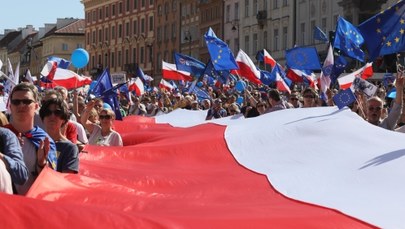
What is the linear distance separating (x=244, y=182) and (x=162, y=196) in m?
1.05

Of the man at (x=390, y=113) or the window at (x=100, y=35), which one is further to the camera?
the window at (x=100, y=35)

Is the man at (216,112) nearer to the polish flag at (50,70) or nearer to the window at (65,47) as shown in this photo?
the polish flag at (50,70)

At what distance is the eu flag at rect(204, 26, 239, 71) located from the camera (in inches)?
850

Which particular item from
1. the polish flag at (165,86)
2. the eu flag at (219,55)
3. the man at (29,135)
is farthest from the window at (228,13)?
the man at (29,135)

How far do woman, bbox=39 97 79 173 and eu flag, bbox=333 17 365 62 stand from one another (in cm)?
937

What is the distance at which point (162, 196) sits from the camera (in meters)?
7.38

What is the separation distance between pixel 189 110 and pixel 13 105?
555 inches

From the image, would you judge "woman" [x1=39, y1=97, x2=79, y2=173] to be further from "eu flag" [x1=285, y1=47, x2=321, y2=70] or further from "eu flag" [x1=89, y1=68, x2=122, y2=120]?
"eu flag" [x1=285, y1=47, x2=321, y2=70]

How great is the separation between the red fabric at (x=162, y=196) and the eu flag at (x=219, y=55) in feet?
33.2

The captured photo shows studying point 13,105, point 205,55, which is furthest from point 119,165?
point 205,55

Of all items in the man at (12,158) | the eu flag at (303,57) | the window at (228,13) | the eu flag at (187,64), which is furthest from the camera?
the window at (228,13)

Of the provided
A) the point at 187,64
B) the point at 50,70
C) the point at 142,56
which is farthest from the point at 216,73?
the point at 142,56

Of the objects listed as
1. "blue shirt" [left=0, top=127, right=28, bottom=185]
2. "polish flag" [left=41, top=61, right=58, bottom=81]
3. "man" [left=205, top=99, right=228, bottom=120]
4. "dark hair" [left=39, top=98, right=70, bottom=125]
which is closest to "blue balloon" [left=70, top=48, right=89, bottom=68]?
"polish flag" [left=41, top=61, right=58, bottom=81]

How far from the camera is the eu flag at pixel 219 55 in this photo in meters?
21.6
